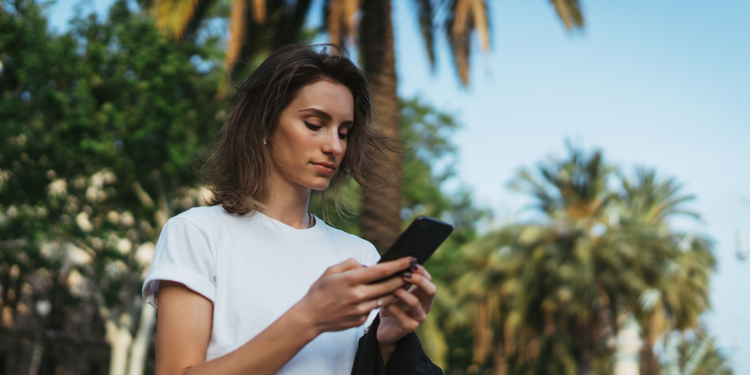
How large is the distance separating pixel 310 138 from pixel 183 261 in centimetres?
46

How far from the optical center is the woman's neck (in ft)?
5.66

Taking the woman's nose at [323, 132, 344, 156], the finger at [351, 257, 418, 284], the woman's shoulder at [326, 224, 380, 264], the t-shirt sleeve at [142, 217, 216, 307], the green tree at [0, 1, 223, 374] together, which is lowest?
the finger at [351, 257, 418, 284]

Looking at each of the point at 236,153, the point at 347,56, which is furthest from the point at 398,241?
the point at 347,56

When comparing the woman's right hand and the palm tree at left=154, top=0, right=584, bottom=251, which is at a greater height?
the palm tree at left=154, top=0, right=584, bottom=251

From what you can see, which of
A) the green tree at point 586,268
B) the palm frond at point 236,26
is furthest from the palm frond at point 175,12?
the green tree at point 586,268

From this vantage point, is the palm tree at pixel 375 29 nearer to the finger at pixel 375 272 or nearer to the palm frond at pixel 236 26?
the palm frond at pixel 236 26

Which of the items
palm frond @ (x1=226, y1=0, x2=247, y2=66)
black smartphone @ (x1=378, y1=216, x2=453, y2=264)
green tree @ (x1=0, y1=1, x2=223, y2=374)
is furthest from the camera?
green tree @ (x1=0, y1=1, x2=223, y2=374)

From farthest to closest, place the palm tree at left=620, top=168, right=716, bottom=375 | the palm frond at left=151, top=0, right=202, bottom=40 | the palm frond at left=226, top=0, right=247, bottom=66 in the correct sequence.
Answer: the palm tree at left=620, top=168, right=716, bottom=375
the palm frond at left=151, top=0, right=202, bottom=40
the palm frond at left=226, top=0, right=247, bottom=66

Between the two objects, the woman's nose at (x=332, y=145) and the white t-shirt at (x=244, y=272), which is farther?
the woman's nose at (x=332, y=145)

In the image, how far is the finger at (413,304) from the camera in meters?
1.37

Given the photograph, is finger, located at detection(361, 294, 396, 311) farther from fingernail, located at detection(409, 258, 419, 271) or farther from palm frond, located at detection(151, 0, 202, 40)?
palm frond, located at detection(151, 0, 202, 40)

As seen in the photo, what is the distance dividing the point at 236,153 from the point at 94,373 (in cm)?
3318

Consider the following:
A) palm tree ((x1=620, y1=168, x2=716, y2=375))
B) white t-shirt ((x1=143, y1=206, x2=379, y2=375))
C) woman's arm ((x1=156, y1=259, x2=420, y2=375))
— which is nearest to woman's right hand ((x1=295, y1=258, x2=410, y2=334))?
woman's arm ((x1=156, y1=259, x2=420, y2=375))

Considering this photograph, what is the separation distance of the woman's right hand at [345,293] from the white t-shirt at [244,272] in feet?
0.72
